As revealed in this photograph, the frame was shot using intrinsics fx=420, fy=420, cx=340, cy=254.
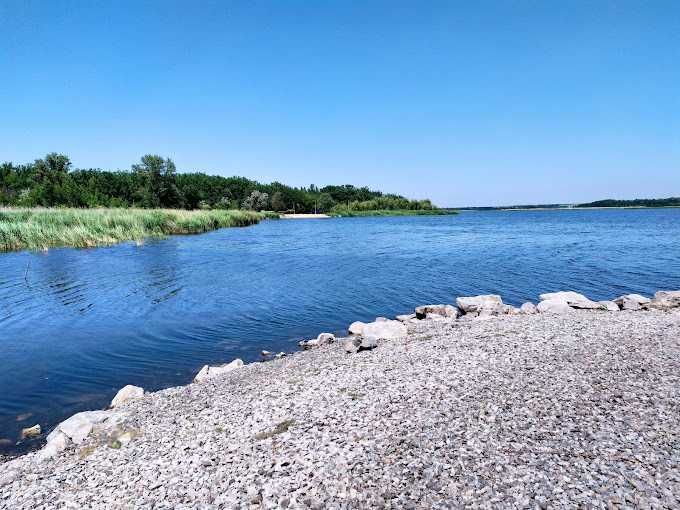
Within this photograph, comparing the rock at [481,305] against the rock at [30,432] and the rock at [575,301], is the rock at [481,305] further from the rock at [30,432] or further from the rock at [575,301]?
the rock at [30,432]

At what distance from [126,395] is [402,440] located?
A: 639 centimetres

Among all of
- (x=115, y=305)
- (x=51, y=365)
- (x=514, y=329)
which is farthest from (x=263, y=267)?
(x=514, y=329)

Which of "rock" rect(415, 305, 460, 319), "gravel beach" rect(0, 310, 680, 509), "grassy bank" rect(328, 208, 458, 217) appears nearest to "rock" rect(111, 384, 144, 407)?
"gravel beach" rect(0, 310, 680, 509)

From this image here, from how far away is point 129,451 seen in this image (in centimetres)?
629

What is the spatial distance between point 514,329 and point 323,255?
86.9ft

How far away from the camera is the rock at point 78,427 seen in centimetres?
700

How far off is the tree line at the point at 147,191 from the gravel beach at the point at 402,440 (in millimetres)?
78525

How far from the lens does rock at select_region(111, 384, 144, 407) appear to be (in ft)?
29.0

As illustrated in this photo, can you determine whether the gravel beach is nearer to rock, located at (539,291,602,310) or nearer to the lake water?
the lake water

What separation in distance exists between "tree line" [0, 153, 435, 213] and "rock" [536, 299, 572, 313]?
78.4 m

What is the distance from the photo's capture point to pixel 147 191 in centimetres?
10894

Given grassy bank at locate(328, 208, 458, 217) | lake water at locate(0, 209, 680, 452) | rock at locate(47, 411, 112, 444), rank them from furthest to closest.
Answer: grassy bank at locate(328, 208, 458, 217) < lake water at locate(0, 209, 680, 452) < rock at locate(47, 411, 112, 444)

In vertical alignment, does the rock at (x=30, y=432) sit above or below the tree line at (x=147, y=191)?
below

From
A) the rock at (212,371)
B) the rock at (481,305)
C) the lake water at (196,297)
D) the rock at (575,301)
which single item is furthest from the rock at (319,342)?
the rock at (575,301)
